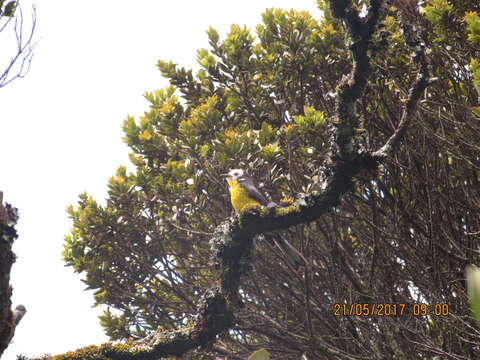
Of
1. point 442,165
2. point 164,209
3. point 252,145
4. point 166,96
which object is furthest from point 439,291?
point 166,96

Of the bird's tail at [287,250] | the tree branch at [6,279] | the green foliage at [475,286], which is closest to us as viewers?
the green foliage at [475,286]

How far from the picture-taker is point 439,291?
5.89 meters

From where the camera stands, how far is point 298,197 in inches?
225

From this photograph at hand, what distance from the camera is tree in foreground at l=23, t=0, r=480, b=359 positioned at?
608cm

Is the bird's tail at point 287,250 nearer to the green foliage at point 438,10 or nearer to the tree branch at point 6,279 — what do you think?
the green foliage at point 438,10

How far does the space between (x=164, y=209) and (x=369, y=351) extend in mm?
3391

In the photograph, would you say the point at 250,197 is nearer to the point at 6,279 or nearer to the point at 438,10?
the point at 438,10

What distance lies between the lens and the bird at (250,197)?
20.3ft

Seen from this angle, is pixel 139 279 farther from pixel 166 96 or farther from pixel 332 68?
pixel 332 68
